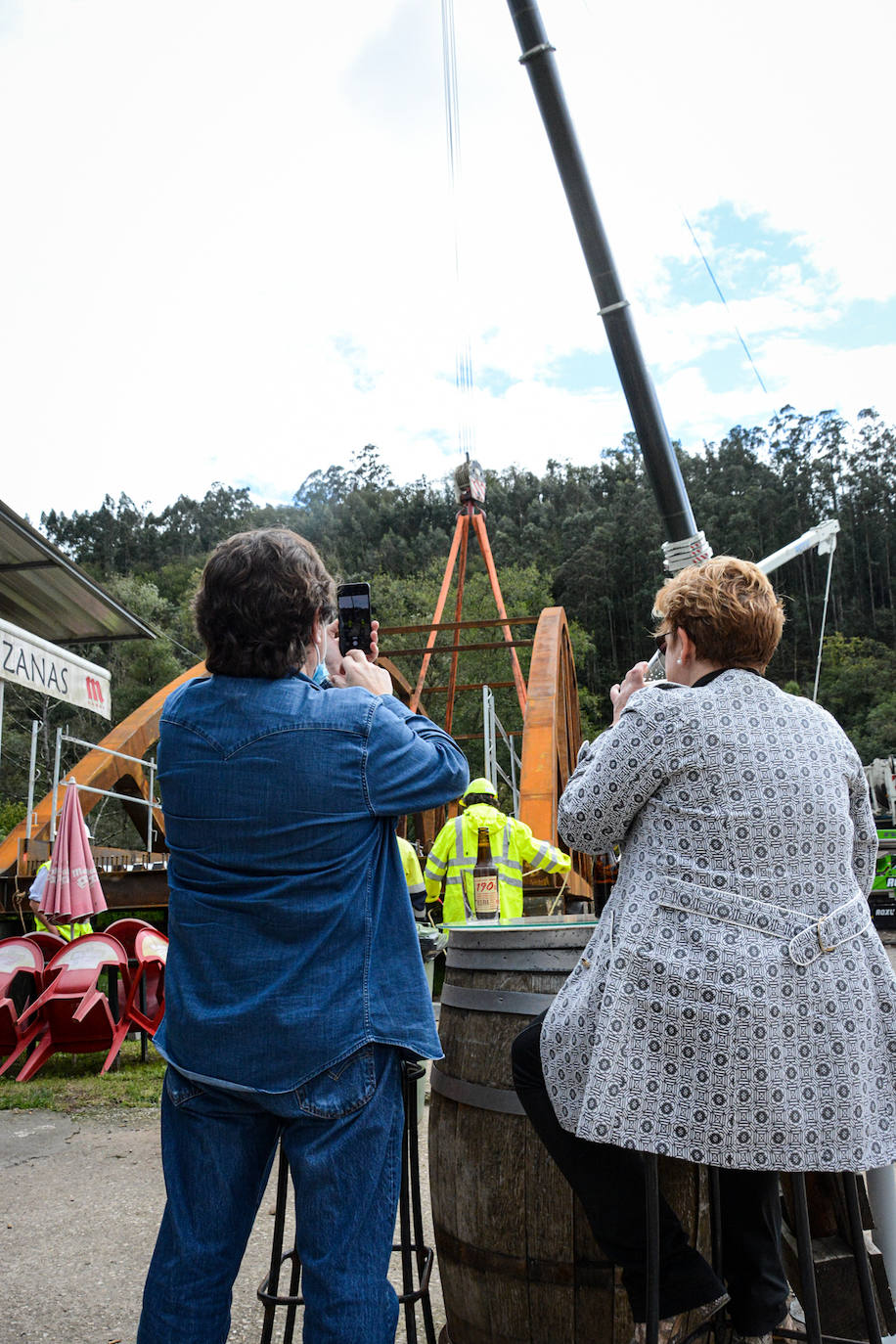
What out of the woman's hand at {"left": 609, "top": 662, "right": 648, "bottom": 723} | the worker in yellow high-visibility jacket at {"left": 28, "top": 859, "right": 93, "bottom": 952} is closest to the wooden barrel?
the woman's hand at {"left": 609, "top": 662, "right": 648, "bottom": 723}

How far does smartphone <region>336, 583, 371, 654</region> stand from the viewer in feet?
6.32

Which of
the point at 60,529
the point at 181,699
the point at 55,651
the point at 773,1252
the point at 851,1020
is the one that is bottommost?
the point at 773,1252

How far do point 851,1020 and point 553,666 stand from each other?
11.8 m

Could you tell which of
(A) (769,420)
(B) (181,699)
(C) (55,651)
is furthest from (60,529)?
(B) (181,699)

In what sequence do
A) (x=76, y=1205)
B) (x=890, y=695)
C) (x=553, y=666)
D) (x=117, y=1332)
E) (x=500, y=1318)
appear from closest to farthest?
1. (x=500, y=1318)
2. (x=117, y=1332)
3. (x=76, y=1205)
4. (x=553, y=666)
5. (x=890, y=695)

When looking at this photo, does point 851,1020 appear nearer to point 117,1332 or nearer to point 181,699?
point 181,699

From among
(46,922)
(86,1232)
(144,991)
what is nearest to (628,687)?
(86,1232)

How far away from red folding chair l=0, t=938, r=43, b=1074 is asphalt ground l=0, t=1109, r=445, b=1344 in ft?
3.76

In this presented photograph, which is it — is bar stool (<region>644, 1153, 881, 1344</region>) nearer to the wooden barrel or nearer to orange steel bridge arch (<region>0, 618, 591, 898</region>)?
the wooden barrel

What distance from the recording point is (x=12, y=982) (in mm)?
6664

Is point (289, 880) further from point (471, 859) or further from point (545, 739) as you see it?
point (545, 739)

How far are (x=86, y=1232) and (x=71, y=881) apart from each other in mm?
4236

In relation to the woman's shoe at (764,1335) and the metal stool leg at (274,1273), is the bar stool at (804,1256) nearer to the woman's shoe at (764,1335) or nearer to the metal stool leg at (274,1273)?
the woman's shoe at (764,1335)

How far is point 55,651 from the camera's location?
5.62 meters
